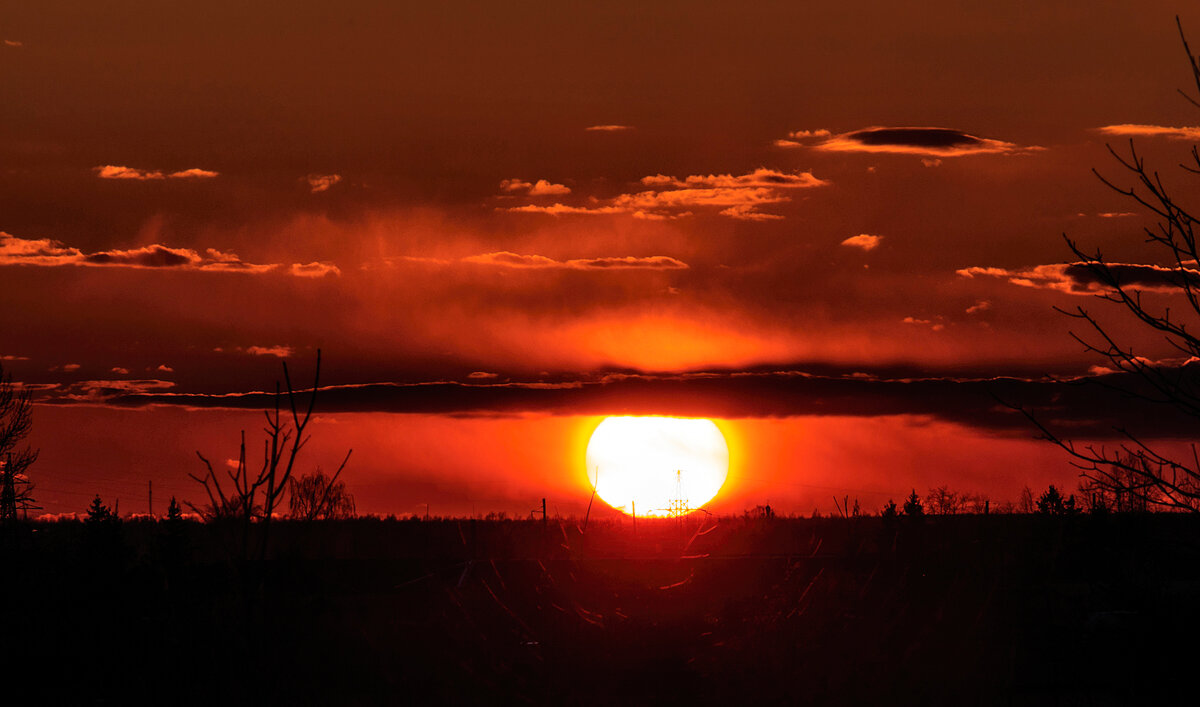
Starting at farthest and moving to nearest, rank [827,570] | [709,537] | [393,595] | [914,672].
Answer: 1. [709,537]
2. [827,570]
3. [393,595]
4. [914,672]

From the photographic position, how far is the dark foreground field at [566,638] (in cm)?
1734

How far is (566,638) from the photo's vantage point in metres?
23.9

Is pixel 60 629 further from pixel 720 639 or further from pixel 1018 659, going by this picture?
pixel 1018 659

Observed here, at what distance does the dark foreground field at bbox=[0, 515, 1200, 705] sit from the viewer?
683 inches

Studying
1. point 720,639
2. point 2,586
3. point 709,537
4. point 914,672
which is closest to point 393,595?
point 720,639

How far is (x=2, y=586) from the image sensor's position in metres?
21.0

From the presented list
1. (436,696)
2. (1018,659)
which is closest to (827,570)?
(1018,659)

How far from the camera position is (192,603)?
18.2 meters

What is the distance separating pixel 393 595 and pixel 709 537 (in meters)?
41.3

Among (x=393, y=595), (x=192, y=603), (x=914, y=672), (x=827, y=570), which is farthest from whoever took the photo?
(x=827, y=570)

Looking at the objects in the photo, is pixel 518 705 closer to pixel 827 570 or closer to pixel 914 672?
pixel 914 672

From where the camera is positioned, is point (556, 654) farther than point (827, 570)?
No

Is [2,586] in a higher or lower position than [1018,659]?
higher

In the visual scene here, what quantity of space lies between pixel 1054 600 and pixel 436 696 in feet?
56.5
